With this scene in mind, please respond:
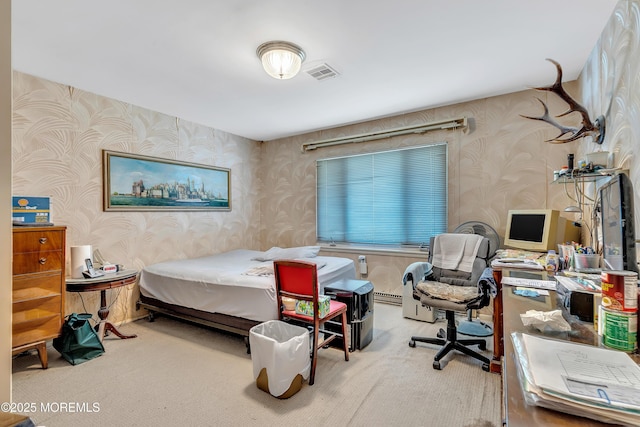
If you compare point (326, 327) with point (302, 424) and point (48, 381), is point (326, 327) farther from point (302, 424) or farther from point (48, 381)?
point (48, 381)

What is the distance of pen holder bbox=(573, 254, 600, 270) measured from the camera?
1.76 meters

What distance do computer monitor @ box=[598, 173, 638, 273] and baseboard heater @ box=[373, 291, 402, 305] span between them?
278 centimetres

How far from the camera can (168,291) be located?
3246mm

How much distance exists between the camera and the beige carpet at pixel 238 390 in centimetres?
184

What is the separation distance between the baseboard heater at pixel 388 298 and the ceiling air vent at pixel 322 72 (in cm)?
284

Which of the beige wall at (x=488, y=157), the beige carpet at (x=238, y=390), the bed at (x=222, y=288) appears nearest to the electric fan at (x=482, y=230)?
the beige wall at (x=488, y=157)

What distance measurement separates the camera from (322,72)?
2.77 metres

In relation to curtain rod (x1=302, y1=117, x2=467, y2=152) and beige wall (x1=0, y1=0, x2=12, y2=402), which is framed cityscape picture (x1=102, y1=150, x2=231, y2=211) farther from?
beige wall (x1=0, y1=0, x2=12, y2=402)

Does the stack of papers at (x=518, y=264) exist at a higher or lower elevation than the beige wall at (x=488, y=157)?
lower

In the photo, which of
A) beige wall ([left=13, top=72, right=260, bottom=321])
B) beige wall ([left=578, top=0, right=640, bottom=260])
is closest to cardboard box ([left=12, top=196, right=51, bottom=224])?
beige wall ([left=13, top=72, right=260, bottom=321])

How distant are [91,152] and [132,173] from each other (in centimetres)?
45

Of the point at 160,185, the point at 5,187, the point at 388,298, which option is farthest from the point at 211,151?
the point at 388,298

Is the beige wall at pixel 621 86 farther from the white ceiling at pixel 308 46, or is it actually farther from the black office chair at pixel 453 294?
the black office chair at pixel 453 294

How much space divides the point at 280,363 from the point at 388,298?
96.0 inches
